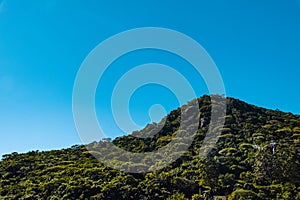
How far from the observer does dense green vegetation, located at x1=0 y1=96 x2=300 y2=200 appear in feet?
81.0

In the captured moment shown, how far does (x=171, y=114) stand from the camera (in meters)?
48.2

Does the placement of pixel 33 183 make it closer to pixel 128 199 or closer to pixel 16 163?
pixel 16 163

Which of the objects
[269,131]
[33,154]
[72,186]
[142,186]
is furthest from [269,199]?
[33,154]

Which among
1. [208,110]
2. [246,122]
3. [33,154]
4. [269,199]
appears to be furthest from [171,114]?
[269,199]

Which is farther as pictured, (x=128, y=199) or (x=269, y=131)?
(x=269, y=131)

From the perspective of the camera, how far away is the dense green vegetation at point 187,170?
24703 mm

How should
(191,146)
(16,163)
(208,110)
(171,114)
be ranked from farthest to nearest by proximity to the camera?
(171,114), (208,110), (191,146), (16,163)

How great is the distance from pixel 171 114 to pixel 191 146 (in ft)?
33.2

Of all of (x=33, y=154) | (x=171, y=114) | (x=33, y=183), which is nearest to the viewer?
(x=33, y=183)

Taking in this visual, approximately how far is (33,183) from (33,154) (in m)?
11.9

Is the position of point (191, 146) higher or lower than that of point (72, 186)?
higher

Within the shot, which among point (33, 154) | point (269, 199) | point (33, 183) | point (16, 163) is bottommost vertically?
point (269, 199)

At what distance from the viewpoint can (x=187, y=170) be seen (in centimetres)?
3061

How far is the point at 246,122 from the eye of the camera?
42.7m
